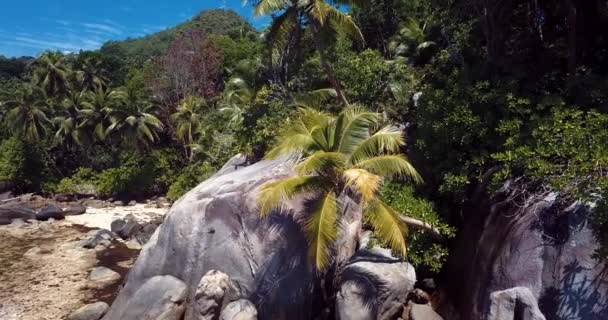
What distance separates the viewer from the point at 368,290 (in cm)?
1012

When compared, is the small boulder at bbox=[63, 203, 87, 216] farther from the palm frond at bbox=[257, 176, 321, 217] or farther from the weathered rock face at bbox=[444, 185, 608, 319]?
the weathered rock face at bbox=[444, 185, 608, 319]

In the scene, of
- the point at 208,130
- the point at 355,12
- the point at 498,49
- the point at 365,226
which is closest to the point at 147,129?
the point at 208,130

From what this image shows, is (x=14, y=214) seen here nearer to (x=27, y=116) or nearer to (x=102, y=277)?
(x=27, y=116)

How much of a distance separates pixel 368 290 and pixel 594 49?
31.6 ft

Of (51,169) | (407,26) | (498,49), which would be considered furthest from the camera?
(51,169)

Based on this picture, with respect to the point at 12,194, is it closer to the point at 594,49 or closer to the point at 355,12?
the point at 355,12

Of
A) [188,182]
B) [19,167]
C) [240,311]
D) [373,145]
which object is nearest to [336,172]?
[373,145]

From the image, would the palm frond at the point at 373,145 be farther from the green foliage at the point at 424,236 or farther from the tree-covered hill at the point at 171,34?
the tree-covered hill at the point at 171,34

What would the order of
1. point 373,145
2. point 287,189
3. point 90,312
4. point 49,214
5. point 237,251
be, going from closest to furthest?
point 287,189, point 373,145, point 237,251, point 90,312, point 49,214

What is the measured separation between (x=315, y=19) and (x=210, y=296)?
10958mm

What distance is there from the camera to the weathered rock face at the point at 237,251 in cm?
1120

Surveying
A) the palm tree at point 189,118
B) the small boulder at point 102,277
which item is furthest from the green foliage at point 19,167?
the small boulder at point 102,277

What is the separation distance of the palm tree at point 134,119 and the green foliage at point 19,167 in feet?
25.2

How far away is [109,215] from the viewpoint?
2864 cm
